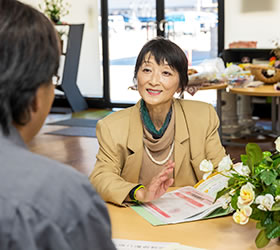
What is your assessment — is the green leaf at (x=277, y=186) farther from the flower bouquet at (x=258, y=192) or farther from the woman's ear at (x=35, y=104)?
the woman's ear at (x=35, y=104)

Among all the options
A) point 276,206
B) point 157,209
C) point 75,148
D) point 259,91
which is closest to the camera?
point 276,206

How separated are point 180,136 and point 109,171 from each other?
39 cm

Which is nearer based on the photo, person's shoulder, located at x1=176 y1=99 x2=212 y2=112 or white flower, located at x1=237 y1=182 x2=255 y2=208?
white flower, located at x1=237 y1=182 x2=255 y2=208

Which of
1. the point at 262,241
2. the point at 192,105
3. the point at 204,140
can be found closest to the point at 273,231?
the point at 262,241

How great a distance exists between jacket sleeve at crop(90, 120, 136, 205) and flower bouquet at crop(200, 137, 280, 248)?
1.59ft

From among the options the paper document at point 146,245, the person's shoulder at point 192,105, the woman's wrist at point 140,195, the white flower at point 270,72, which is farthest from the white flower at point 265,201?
the white flower at point 270,72

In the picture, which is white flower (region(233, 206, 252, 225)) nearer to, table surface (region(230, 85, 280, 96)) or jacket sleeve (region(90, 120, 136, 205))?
jacket sleeve (region(90, 120, 136, 205))

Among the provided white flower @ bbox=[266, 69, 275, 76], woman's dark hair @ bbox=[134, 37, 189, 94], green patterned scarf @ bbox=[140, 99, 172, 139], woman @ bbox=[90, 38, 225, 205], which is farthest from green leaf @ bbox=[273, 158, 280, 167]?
white flower @ bbox=[266, 69, 275, 76]

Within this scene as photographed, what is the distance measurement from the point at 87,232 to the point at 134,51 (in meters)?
8.36

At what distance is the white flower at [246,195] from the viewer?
148 cm

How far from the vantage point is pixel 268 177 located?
58.5 inches

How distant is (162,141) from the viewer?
2.33 metres

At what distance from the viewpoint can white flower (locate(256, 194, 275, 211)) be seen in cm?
145

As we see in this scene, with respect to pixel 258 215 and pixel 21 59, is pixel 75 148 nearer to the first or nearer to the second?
pixel 258 215
